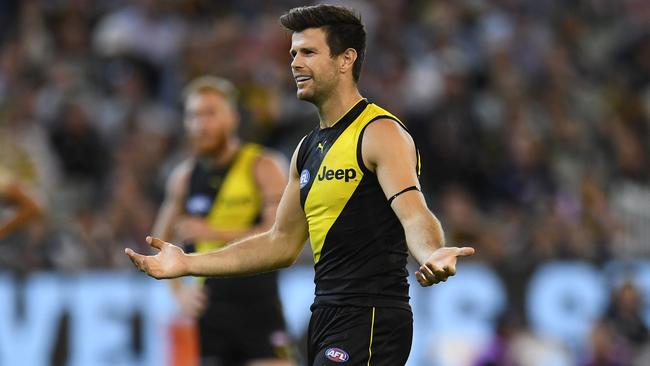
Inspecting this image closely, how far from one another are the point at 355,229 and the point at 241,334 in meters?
3.80

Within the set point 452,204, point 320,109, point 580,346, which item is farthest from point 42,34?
point 320,109

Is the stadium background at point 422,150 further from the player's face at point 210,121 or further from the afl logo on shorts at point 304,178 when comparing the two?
the afl logo on shorts at point 304,178

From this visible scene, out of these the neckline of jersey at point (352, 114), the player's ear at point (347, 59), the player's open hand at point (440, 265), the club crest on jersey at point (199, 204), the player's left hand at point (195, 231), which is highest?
the club crest on jersey at point (199, 204)

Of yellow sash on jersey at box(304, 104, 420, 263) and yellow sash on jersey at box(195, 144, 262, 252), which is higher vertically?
yellow sash on jersey at box(195, 144, 262, 252)

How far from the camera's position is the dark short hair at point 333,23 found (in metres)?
6.02

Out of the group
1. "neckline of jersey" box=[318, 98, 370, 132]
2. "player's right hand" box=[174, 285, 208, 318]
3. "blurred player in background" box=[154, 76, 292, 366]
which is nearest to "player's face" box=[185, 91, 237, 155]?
"blurred player in background" box=[154, 76, 292, 366]

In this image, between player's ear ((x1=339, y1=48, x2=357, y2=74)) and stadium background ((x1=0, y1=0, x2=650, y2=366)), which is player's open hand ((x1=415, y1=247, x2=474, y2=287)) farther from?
stadium background ((x1=0, y1=0, x2=650, y2=366))

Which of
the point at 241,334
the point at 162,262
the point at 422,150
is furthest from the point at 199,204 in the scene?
the point at 422,150

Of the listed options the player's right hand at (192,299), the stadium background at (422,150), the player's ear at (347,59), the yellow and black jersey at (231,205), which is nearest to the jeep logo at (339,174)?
the player's ear at (347,59)

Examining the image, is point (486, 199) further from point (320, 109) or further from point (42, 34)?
point (320, 109)

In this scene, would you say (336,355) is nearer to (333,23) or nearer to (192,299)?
(333,23)

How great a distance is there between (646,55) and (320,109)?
12.2 meters

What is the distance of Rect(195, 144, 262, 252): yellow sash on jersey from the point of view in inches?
380

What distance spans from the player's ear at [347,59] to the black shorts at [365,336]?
1115 mm
